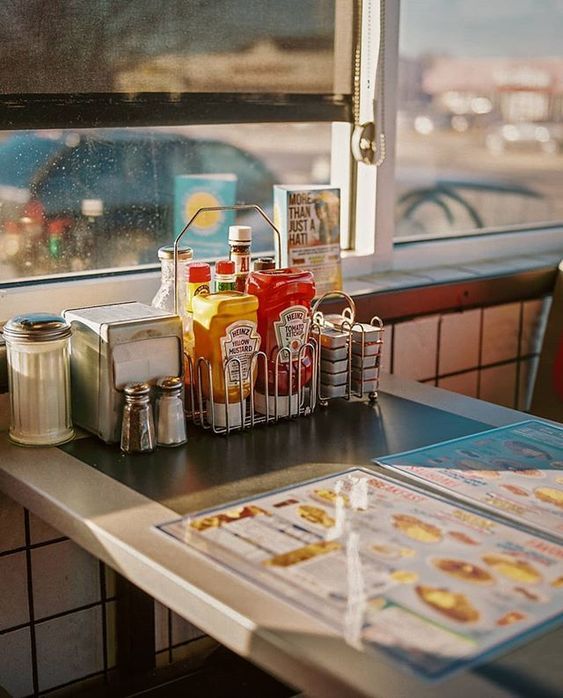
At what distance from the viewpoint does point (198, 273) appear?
1777 mm

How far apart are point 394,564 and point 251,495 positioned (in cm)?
30

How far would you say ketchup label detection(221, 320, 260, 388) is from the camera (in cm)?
172

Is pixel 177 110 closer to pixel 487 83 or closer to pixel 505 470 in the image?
pixel 505 470

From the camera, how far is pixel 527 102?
11.6ft

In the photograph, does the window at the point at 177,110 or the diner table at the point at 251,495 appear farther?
the window at the point at 177,110

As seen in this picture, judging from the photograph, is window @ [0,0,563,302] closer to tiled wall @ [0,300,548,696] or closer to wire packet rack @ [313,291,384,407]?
tiled wall @ [0,300,548,696]

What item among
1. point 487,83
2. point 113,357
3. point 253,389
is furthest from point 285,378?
point 487,83

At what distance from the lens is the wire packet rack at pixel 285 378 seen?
1.75m

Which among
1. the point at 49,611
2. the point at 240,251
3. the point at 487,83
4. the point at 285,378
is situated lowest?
the point at 49,611

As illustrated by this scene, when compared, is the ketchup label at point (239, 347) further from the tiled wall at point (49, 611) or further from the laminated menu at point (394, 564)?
the tiled wall at point (49, 611)

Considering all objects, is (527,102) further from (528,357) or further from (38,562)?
(38,562)

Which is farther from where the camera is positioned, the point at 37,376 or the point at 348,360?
the point at 348,360

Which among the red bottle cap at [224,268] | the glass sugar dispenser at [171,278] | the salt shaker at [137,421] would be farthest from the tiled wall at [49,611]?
the red bottle cap at [224,268]

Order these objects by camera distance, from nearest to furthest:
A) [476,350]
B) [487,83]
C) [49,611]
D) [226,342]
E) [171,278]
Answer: [226,342], [171,278], [49,611], [476,350], [487,83]
